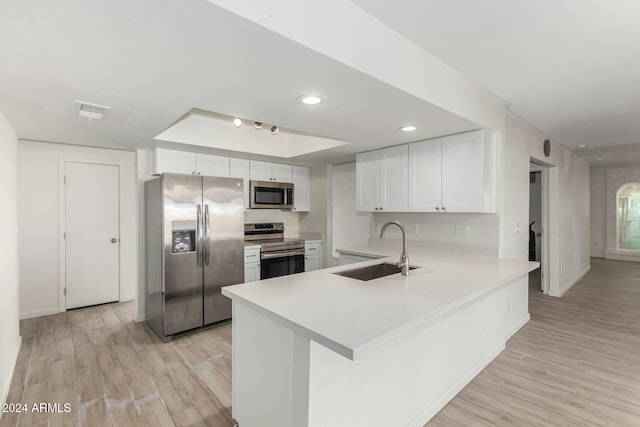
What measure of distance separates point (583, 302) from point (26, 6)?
6218mm

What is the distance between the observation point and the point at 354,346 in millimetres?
1166

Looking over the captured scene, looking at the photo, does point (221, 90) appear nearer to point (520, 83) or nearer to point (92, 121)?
point (92, 121)

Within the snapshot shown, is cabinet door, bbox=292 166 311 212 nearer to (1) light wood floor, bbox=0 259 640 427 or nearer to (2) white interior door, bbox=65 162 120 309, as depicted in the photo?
(1) light wood floor, bbox=0 259 640 427

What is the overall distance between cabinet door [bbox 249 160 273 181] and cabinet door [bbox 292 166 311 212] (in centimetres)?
49

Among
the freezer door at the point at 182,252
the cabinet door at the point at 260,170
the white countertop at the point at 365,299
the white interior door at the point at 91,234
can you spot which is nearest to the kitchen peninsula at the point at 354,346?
the white countertop at the point at 365,299

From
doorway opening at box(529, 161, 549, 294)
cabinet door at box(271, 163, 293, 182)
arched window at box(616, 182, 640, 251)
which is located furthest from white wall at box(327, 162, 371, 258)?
arched window at box(616, 182, 640, 251)

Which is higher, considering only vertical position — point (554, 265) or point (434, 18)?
point (434, 18)

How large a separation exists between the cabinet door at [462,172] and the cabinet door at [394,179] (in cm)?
47

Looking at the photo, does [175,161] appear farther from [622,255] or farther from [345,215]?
[622,255]

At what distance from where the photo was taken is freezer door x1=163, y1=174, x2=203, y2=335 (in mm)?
3234

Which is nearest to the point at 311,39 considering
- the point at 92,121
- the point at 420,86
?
the point at 420,86

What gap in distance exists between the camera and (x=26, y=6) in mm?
1135

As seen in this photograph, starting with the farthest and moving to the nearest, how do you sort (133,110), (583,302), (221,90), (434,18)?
(583,302)
(133,110)
(221,90)
(434,18)

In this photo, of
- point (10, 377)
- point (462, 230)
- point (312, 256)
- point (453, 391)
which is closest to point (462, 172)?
point (462, 230)
